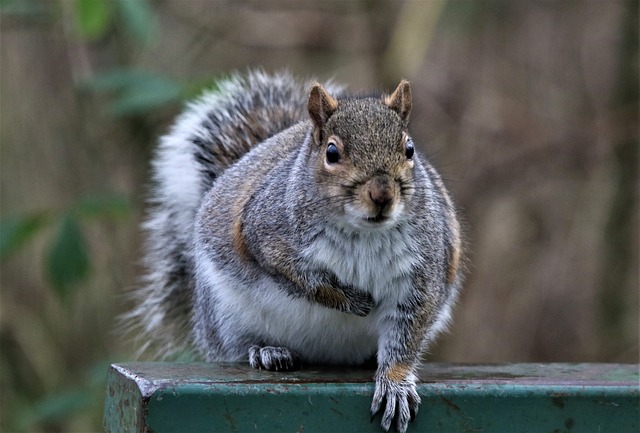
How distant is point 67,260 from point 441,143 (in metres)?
1.58

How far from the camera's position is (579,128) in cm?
382

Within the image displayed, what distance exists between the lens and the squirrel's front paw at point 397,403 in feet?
5.10

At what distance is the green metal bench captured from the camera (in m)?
1.40

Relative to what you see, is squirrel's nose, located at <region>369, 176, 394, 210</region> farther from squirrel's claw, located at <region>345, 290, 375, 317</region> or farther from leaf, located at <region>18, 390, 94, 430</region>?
leaf, located at <region>18, 390, 94, 430</region>

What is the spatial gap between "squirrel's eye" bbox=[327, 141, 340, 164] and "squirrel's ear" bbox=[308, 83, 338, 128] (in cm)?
10

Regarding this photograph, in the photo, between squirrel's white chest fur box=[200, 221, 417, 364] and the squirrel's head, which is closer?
the squirrel's head

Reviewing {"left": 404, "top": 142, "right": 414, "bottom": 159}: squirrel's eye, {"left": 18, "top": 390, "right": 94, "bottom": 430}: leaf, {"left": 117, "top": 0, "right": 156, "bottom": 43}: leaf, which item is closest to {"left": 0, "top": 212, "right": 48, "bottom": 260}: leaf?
{"left": 18, "top": 390, "right": 94, "bottom": 430}: leaf

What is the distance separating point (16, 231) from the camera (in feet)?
8.11

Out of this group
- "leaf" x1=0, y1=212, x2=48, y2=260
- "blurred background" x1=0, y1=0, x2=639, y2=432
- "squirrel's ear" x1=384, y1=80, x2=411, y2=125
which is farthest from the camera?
"blurred background" x1=0, y1=0, x2=639, y2=432

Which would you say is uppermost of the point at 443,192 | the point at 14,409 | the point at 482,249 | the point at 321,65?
the point at 321,65

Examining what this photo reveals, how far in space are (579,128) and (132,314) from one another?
196cm

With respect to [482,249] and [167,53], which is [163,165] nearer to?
[167,53]

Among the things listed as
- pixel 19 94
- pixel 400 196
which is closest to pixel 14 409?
pixel 19 94

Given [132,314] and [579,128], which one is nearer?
[132,314]
